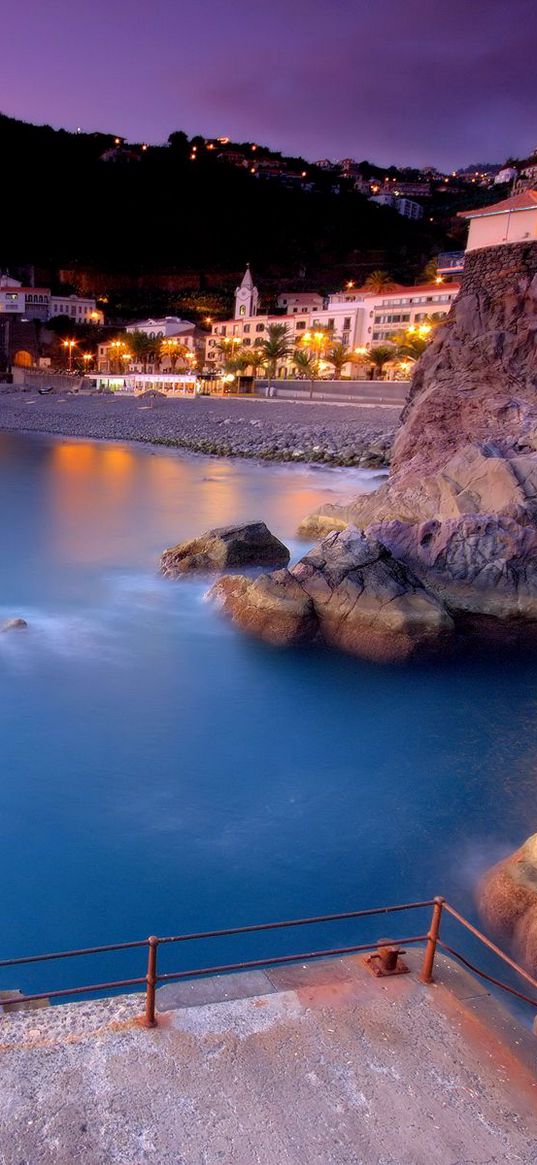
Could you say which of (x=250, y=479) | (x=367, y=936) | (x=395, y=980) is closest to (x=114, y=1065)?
(x=395, y=980)

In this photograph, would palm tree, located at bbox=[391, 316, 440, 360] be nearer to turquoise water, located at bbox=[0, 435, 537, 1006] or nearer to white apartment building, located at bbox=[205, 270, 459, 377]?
white apartment building, located at bbox=[205, 270, 459, 377]

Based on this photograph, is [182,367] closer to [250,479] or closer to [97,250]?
[250,479]

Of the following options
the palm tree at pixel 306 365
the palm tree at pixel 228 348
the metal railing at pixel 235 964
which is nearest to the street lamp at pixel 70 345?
the palm tree at pixel 228 348

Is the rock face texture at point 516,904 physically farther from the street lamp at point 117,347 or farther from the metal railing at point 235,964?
the street lamp at point 117,347

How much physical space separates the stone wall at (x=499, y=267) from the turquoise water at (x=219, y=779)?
14785 millimetres

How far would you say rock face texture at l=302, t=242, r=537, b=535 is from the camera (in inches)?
697

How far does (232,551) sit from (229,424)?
124 ft

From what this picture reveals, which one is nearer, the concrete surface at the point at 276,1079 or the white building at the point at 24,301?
the concrete surface at the point at 276,1079

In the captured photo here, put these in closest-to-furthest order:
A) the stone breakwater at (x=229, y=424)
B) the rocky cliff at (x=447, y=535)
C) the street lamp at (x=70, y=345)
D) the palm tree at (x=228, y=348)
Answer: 1. the rocky cliff at (x=447, y=535)
2. the stone breakwater at (x=229, y=424)
3. the palm tree at (x=228, y=348)
4. the street lamp at (x=70, y=345)

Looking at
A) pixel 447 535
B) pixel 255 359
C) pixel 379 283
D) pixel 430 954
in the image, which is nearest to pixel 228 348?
pixel 255 359

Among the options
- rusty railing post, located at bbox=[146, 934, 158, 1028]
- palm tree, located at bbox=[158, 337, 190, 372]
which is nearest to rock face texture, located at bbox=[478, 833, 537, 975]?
rusty railing post, located at bbox=[146, 934, 158, 1028]

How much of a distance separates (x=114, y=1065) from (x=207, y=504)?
26.6 m

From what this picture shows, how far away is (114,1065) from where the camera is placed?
11.6 feet

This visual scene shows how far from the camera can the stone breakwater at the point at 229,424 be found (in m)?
41.8
